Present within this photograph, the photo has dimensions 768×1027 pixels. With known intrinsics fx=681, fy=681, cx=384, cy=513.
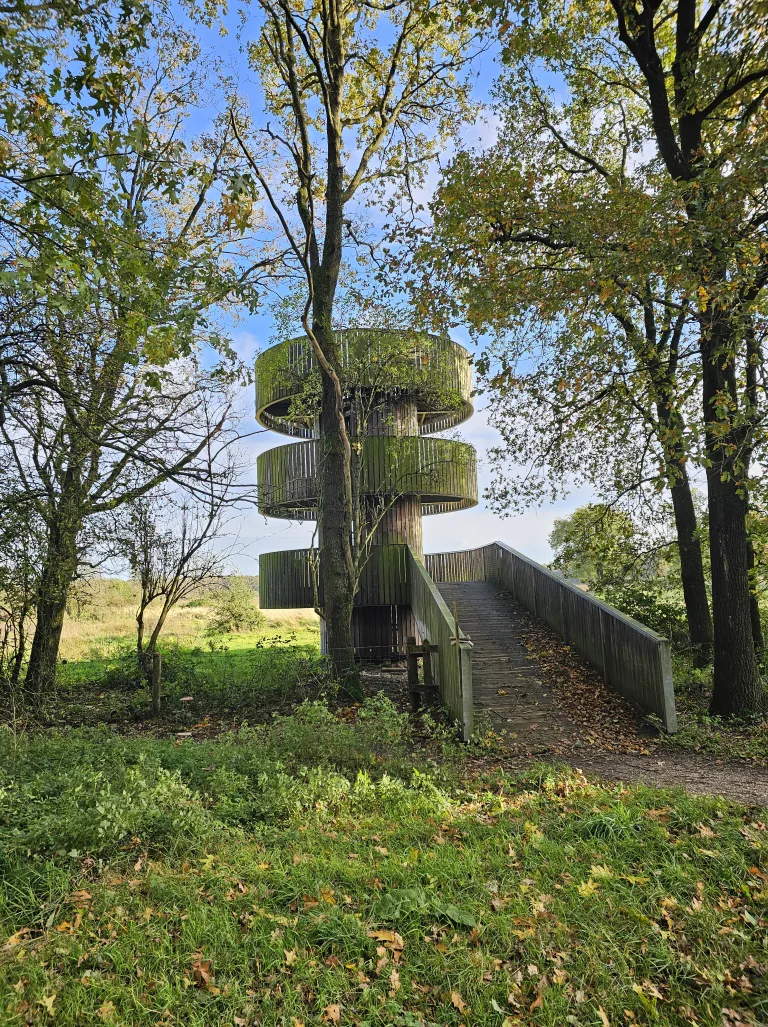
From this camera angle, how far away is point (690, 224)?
7957 mm

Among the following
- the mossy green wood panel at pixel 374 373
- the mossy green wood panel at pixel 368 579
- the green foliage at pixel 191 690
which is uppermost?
the mossy green wood panel at pixel 374 373

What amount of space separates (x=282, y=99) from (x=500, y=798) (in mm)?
13758

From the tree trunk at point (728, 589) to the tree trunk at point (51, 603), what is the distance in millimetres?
10201

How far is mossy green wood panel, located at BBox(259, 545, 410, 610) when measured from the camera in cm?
1944

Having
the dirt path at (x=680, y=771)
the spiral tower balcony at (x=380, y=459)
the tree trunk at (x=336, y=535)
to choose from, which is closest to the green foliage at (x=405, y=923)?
the dirt path at (x=680, y=771)

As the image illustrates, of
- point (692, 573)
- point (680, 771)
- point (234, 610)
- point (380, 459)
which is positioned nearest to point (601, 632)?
point (692, 573)

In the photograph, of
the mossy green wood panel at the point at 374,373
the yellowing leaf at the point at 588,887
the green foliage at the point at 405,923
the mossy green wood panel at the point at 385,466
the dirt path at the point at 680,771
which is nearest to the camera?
the green foliage at the point at 405,923

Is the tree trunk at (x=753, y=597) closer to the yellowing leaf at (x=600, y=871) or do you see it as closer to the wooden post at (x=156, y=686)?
the yellowing leaf at (x=600, y=871)

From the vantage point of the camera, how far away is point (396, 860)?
204 inches

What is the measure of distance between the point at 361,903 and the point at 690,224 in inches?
309

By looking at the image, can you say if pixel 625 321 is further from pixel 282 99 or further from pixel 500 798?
pixel 500 798

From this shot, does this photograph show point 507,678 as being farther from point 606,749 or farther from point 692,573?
point 692,573

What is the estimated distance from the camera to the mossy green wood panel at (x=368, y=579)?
765 inches

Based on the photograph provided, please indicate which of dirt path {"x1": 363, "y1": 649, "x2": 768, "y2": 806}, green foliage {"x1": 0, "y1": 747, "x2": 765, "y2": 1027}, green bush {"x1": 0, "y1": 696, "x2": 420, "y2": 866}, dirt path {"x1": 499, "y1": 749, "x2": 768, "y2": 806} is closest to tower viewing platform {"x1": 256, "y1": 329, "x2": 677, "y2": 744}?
dirt path {"x1": 363, "y1": 649, "x2": 768, "y2": 806}
